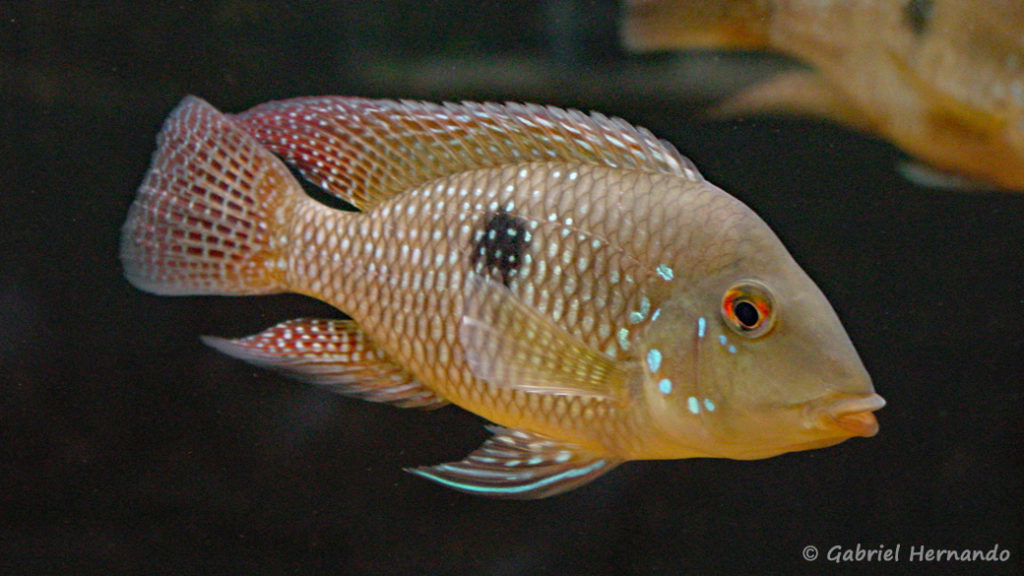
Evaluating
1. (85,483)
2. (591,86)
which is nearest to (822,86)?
(591,86)

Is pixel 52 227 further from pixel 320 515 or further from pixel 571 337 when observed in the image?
pixel 571 337

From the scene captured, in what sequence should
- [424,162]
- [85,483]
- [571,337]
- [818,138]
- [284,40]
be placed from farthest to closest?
[85,483] → [284,40] → [818,138] → [424,162] → [571,337]

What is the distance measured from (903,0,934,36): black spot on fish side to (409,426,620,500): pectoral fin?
99 centimetres

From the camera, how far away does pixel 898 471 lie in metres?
2.00

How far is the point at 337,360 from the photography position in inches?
61.5

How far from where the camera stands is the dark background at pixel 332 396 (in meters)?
1.89

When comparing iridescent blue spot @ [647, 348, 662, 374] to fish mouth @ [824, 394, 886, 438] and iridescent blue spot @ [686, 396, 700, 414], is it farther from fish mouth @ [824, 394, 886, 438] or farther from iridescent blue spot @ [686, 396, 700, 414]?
fish mouth @ [824, 394, 886, 438]

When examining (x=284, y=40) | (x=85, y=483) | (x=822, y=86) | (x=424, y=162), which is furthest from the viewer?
(x=85, y=483)

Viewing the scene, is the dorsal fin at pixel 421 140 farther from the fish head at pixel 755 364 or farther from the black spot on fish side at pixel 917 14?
the black spot on fish side at pixel 917 14

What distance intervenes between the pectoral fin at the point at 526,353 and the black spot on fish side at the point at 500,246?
0.08 ft

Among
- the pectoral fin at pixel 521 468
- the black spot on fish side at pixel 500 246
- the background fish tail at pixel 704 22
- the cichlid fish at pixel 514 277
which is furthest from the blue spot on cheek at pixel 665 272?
the background fish tail at pixel 704 22

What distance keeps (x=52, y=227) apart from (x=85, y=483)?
65cm

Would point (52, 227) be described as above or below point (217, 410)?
above

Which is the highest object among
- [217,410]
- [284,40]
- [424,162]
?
[284,40]
